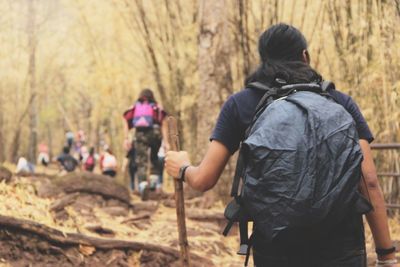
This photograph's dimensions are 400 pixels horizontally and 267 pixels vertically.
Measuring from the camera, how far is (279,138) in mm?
1934

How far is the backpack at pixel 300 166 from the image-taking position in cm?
190

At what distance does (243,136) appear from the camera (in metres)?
2.25

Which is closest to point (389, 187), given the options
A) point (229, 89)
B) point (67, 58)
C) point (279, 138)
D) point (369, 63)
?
point (369, 63)

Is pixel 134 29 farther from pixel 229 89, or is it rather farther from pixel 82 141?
pixel 82 141

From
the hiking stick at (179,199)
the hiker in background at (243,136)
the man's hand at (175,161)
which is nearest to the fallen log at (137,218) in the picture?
the hiking stick at (179,199)

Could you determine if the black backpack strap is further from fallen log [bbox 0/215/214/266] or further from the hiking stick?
fallen log [bbox 0/215/214/266]

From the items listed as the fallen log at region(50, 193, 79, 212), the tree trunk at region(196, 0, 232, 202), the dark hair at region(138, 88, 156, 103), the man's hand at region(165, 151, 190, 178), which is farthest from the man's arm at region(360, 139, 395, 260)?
the tree trunk at region(196, 0, 232, 202)

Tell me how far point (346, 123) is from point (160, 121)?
6586 mm

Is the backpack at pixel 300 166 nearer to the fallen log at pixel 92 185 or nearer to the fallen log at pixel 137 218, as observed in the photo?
the fallen log at pixel 137 218

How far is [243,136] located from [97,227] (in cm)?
386

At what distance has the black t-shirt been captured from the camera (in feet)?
7.21

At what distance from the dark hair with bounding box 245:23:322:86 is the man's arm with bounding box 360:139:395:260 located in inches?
13.6

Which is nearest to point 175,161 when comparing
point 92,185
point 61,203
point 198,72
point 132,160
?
point 61,203

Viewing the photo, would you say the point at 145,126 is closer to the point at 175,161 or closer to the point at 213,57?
the point at 213,57
